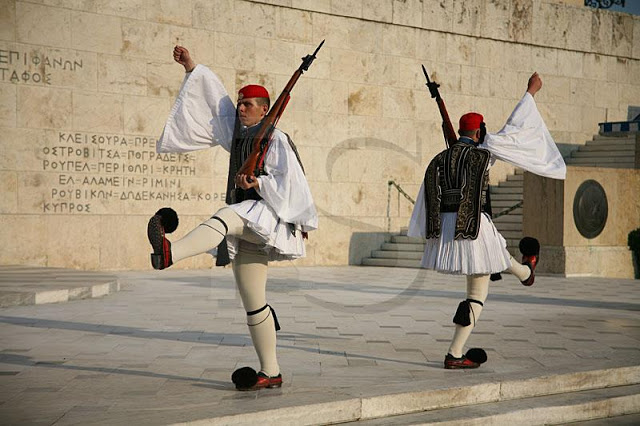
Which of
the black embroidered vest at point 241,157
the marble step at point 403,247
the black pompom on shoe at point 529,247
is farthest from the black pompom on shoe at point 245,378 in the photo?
the marble step at point 403,247

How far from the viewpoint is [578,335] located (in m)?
7.59

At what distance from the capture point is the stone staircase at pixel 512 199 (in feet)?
54.2

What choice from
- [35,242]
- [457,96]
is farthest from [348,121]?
[35,242]

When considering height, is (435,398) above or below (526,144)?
below

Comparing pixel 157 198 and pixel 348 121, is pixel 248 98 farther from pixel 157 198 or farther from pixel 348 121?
pixel 348 121

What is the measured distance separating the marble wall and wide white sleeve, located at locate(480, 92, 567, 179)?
9.49 m

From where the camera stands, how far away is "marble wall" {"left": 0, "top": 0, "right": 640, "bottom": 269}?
13750 millimetres

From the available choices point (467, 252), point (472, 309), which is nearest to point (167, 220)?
point (467, 252)

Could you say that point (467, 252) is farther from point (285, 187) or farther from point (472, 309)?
point (285, 187)

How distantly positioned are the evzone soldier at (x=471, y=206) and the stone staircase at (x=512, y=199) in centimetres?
928

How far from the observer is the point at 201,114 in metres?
5.35

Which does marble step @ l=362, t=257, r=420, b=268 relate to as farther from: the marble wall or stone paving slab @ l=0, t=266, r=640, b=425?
stone paving slab @ l=0, t=266, r=640, b=425

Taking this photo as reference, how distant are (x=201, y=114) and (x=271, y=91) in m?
10.9

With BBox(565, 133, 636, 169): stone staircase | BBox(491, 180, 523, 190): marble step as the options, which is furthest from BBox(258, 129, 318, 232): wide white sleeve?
BBox(565, 133, 636, 169): stone staircase
